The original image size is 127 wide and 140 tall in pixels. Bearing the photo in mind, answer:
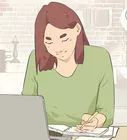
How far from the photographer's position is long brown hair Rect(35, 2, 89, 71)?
280 centimetres

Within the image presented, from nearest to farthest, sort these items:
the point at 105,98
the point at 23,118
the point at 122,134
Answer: the point at 23,118 → the point at 122,134 → the point at 105,98

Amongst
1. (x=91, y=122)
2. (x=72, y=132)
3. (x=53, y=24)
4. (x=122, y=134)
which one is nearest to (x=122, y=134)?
(x=122, y=134)

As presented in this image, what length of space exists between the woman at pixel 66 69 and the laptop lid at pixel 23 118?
3.70ft

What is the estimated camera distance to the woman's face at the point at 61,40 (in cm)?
280

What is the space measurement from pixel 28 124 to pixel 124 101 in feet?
4.35

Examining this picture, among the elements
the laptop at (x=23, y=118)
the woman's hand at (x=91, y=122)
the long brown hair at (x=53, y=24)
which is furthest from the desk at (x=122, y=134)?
the laptop at (x=23, y=118)

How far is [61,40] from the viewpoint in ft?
9.21

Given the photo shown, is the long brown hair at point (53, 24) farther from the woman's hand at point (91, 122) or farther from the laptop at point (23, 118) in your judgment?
the laptop at point (23, 118)

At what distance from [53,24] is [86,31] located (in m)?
0.22

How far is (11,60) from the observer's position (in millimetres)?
2898

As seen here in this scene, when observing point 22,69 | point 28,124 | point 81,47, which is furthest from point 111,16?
point 28,124

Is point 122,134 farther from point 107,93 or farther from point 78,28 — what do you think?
point 78,28

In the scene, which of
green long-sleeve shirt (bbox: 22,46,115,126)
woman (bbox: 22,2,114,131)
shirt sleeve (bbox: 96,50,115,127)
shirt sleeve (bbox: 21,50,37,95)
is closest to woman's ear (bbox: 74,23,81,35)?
woman (bbox: 22,2,114,131)

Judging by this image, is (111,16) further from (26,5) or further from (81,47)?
(26,5)
